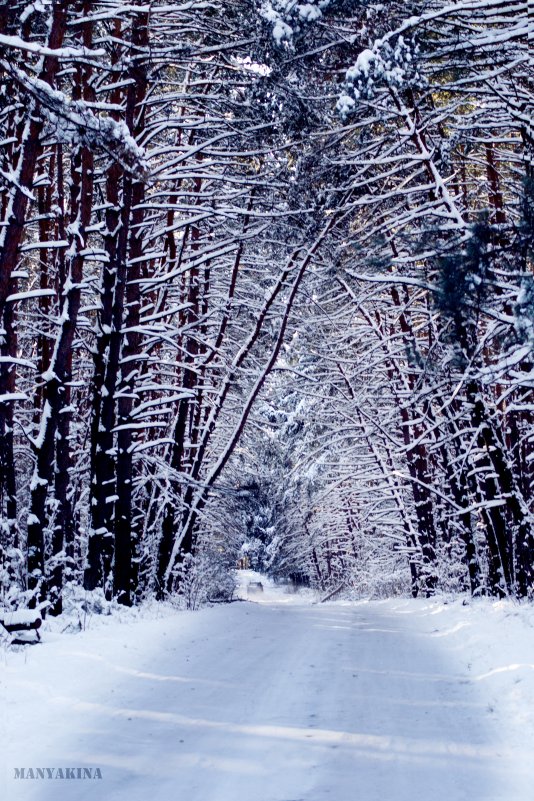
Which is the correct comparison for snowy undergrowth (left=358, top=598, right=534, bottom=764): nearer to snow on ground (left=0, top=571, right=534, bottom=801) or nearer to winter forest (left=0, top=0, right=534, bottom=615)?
snow on ground (left=0, top=571, right=534, bottom=801)

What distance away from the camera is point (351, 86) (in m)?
10.1

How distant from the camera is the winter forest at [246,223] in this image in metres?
9.62

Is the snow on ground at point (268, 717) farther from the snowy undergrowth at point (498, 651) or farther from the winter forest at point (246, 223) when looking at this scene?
the winter forest at point (246, 223)

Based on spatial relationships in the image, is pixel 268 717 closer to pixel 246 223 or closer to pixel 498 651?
pixel 498 651

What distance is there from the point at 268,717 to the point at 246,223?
11964mm

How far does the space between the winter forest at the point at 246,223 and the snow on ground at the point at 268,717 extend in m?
2.41

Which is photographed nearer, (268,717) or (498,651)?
(268,717)

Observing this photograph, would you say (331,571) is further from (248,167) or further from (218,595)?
(248,167)

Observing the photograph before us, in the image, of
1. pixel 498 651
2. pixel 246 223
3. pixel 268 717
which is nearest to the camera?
pixel 268 717

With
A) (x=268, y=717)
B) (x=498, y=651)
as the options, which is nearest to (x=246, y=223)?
(x=498, y=651)

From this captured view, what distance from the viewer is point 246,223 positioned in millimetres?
16094

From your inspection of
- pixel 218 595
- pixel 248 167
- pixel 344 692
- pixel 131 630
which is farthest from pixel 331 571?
pixel 344 692

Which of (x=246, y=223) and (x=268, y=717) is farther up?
(x=246, y=223)

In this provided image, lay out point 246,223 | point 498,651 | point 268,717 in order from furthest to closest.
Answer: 1. point 246,223
2. point 498,651
3. point 268,717
